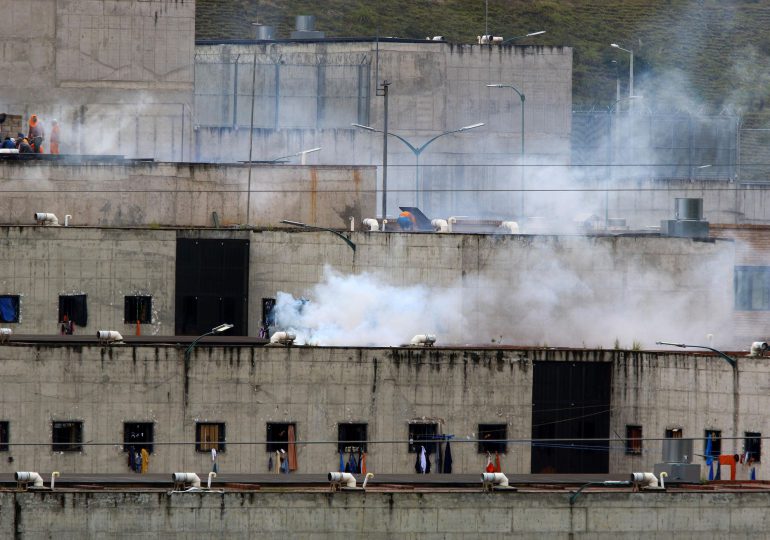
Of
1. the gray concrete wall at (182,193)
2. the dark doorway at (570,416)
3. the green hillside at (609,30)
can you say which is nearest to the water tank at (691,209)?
the gray concrete wall at (182,193)

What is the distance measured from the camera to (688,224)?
67750mm

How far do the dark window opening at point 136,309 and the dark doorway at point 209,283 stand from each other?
1135mm

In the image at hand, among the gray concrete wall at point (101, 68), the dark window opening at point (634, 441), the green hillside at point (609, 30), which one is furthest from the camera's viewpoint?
the green hillside at point (609, 30)

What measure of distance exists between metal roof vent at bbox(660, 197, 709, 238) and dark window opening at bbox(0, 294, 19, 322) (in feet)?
81.2

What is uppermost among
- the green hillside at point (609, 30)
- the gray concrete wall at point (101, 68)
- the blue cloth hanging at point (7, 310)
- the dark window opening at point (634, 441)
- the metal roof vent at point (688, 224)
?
the green hillside at point (609, 30)

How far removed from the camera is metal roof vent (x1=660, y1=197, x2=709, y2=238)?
67.7 m

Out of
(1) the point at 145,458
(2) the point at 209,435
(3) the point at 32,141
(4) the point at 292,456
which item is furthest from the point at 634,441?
(3) the point at 32,141

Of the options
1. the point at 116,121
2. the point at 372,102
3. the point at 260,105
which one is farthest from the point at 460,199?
the point at 116,121

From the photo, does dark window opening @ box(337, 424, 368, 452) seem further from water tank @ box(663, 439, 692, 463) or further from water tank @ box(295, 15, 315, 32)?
water tank @ box(295, 15, 315, 32)

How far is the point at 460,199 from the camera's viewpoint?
92.3 m

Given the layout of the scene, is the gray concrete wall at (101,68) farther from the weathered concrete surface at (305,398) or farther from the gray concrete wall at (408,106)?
the weathered concrete surface at (305,398)

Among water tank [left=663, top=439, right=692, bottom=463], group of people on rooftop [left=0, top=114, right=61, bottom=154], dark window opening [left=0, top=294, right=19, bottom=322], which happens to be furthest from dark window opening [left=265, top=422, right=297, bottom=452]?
group of people on rooftop [left=0, top=114, right=61, bottom=154]

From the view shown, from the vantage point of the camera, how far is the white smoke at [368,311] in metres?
60.9

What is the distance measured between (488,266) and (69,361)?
64.0ft
